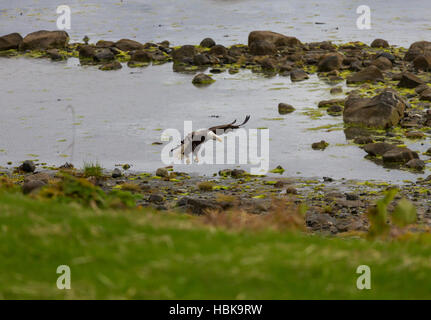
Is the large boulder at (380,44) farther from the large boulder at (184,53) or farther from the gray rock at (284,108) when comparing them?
the gray rock at (284,108)

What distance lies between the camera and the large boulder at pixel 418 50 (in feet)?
112

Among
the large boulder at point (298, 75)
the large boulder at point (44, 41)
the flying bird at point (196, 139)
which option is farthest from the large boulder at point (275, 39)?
the flying bird at point (196, 139)

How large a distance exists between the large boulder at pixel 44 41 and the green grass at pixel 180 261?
34.1 meters

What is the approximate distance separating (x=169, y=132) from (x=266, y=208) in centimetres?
806

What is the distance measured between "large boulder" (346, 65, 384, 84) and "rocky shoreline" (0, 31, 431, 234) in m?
0.04

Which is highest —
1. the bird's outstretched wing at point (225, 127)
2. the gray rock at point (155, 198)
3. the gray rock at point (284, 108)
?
the gray rock at point (284, 108)

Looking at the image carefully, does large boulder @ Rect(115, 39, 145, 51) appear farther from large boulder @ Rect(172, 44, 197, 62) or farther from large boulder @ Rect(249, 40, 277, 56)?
large boulder @ Rect(249, 40, 277, 56)

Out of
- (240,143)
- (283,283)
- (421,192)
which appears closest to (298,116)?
(240,143)

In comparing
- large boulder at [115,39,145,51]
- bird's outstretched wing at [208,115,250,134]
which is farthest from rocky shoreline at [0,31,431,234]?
bird's outstretched wing at [208,115,250,134]

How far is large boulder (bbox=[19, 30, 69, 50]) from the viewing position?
4103 centimetres

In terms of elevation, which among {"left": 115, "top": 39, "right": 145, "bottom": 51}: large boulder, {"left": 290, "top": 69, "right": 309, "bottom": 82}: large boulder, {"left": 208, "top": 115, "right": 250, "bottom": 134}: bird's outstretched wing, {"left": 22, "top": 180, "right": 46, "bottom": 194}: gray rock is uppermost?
{"left": 115, "top": 39, "right": 145, "bottom": 51}: large boulder

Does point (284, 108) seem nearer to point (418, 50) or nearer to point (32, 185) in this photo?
point (418, 50)

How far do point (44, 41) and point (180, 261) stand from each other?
36106 mm

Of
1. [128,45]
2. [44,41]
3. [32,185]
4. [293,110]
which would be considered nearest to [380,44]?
[128,45]
